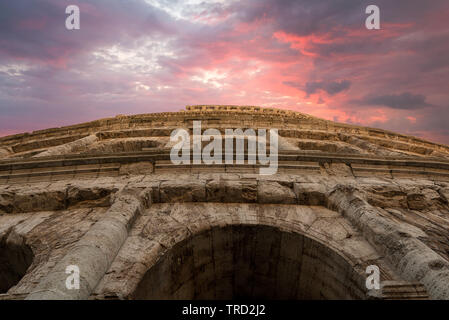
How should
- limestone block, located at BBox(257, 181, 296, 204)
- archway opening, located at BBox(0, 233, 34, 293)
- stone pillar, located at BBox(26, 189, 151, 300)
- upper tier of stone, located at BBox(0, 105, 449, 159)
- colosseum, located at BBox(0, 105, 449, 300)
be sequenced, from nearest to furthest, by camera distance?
1. stone pillar, located at BBox(26, 189, 151, 300)
2. colosseum, located at BBox(0, 105, 449, 300)
3. archway opening, located at BBox(0, 233, 34, 293)
4. limestone block, located at BBox(257, 181, 296, 204)
5. upper tier of stone, located at BBox(0, 105, 449, 159)

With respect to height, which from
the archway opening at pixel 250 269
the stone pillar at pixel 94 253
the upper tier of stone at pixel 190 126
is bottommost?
the archway opening at pixel 250 269

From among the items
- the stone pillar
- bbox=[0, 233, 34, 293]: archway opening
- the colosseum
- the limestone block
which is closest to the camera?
the stone pillar

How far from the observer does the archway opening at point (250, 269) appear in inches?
151

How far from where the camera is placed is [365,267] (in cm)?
351

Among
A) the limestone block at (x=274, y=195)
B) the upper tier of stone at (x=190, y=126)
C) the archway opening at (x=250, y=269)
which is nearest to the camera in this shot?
the archway opening at (x=250, y=269)

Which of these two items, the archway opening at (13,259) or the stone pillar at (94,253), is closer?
the stone pillar at (94,253)

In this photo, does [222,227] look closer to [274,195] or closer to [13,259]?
[274,195]

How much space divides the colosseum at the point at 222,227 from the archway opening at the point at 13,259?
0.03 metres

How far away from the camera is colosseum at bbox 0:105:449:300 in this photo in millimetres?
3342

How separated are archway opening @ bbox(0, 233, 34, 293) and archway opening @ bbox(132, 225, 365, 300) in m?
2.52

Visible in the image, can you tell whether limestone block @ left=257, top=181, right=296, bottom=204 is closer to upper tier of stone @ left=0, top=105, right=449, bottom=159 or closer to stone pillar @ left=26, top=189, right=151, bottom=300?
stone pillar @ left=26, top=189, right=151, bottom=300

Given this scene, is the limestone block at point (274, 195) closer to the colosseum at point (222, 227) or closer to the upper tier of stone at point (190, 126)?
the colosseum at point (222, 227)

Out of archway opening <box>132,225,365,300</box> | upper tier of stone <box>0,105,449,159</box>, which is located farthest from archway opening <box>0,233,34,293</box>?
upper tier of stone <box>0,105,449,159</box>

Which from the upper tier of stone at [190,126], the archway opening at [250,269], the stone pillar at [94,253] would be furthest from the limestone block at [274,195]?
the upper tier of stone at [190,126]
